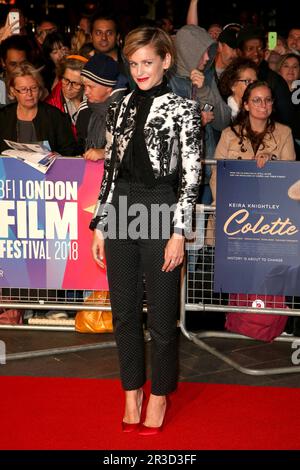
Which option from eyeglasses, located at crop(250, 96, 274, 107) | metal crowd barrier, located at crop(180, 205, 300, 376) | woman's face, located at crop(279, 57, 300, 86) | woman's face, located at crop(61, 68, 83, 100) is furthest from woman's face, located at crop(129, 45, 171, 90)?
woman's face, located at crop(279, 57, 300, 86)

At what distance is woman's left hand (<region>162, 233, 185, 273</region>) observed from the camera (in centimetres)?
375

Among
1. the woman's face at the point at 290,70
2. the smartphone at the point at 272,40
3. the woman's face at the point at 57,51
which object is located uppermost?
the smartphone at the point at 272,40

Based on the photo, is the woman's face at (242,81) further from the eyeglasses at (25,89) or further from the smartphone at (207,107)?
the eyeglasses at (25,89)

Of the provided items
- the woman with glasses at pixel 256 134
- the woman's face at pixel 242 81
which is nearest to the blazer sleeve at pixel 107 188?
the woman with glasses at pixel 256 134

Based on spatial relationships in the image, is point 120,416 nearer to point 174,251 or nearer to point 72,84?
point 174,251

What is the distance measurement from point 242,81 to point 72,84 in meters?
1.32

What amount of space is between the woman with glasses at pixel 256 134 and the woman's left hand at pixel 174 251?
172 centimetres

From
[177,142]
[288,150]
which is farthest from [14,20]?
[177,142]

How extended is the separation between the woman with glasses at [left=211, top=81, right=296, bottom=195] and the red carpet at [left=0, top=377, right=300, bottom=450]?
1.57 metres

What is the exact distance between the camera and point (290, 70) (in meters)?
7.02

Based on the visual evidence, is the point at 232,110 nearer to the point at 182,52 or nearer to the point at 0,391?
the point at 182,52

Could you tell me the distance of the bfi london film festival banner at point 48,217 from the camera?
5211mm

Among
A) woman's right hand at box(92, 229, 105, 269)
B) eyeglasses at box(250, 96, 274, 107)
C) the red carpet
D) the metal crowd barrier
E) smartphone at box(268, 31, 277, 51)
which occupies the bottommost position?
the red carpet

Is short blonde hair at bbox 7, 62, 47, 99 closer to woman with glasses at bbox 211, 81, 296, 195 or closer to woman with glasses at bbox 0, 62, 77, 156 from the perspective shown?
woman with glasses at bbox 0, 62, 77, 156
